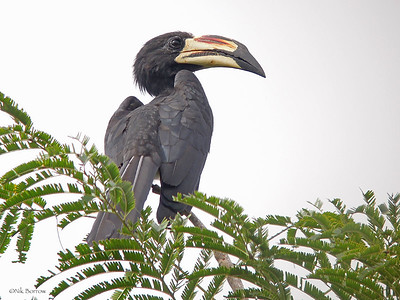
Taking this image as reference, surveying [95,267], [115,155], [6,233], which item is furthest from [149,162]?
[95,267]

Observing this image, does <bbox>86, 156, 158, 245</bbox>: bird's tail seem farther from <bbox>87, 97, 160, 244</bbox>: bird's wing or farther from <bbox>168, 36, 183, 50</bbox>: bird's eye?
<bbox>168, 36, 183, 50</bbox>: bird's eye

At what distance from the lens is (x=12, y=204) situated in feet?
8.84

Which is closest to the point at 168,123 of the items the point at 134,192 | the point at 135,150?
the point at 135,150

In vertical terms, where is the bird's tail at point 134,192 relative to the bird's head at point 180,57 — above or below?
below

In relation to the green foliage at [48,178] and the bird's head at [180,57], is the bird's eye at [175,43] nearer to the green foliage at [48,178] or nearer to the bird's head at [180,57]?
the bird's head at [180,57]

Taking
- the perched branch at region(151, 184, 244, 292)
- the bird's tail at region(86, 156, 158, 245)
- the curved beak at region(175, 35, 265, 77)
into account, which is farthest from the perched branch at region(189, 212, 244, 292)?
the curved beak at region(175, 35, 265, 77)

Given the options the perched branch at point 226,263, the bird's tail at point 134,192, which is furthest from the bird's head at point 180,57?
the perched branch at point 226,263

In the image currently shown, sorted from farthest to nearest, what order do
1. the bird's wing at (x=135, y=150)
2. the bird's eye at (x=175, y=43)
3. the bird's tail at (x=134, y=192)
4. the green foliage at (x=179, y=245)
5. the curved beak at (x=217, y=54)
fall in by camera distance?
the bird's eye at (x=175, y=43) < the curved beak at (x=217, y=54) < the bird's wing at (x=135, y=150) < the bird's tail at (x=134, y=192) < the green foliage at (x=179, y=245)

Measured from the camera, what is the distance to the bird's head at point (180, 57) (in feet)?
25.0

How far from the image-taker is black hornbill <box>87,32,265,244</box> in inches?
212

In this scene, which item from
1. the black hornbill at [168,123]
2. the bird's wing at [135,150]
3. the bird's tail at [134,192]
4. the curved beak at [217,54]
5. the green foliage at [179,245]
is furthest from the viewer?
the curved beak at [217,54]

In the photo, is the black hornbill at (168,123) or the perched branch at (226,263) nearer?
the perched branch at (226,263)

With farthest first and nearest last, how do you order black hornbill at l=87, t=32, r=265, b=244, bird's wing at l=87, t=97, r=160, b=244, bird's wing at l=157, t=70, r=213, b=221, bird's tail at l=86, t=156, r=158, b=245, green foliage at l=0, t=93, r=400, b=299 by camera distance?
1. bird's wing at l=157, t=70, r=213, b=221
2. black hornbill at l=87, t=32, r=265, b=244
3. bird's wing at l=87, t=97, r=160, b=244
4. bird's tail at l=86, t=156, r=158, b=245
5. green foliage at l=0, t=93, r=400, b=299

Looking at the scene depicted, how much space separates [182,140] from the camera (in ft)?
19.9
